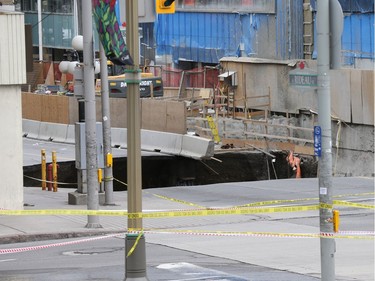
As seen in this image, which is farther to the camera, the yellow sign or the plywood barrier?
the plywood barrier

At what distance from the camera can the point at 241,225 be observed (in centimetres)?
1962

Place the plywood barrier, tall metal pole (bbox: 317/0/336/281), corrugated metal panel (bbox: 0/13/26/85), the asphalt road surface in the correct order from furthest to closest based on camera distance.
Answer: the plywood barrier → corrugated metal panel (bbox: 0/13/26/85) → the asphalt road surface → tall metal pole (bbox: 317/0/336/281)

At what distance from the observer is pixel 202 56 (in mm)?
53719

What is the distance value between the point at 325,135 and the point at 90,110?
9.10 m

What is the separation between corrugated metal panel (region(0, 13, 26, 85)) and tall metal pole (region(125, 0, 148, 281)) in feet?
31.0

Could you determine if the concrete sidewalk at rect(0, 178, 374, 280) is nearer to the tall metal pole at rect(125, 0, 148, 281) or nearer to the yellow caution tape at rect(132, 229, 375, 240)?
the yellow caution tape at rect(132, 229, 375, 240)

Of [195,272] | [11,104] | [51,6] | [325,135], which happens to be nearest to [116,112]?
[11,104]

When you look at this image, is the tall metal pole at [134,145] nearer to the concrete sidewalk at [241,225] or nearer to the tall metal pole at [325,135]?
the tall metal pole at [325,135]

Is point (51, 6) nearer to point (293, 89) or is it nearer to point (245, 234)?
point (293, 89)

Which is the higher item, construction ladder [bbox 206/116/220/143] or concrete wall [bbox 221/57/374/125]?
concrete wall [bbox 221/57/374/125]

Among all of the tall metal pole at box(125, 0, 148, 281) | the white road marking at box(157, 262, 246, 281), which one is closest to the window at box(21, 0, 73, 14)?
the white road marking at box(157, 262, 246, 281)

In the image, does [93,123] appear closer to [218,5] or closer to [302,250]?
[302,250]

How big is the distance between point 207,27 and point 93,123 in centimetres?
3477

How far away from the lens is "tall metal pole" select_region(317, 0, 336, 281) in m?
9.87
